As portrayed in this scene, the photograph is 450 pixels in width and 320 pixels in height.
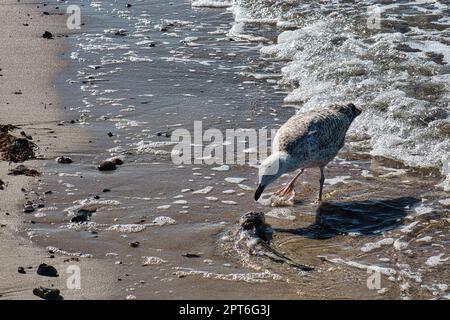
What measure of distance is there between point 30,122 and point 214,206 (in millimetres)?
3033

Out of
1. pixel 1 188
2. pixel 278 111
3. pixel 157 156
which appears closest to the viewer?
pixel 1 188

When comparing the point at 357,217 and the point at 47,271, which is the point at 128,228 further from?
the point at 357,217

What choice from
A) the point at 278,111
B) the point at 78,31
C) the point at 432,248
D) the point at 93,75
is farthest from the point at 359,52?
the point at 432,248

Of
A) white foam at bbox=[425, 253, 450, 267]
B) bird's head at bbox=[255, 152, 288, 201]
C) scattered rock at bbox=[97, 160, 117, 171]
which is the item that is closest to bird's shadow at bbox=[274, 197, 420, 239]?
bird's head at bbox=[255, 152, 288, 201]

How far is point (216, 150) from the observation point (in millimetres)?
8539

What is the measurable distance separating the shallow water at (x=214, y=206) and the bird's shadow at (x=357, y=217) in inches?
0.7

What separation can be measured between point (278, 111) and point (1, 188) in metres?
3.89

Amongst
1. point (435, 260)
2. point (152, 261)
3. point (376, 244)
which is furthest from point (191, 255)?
point (435, 260)

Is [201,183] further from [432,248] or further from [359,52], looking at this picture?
[359,52]

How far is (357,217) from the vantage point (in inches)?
275

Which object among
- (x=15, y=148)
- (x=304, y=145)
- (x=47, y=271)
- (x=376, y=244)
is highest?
(x=304, y=145)

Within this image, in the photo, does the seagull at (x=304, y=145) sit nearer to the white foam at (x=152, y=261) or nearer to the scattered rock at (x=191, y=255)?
the scattered rock at (x=191, y=255)

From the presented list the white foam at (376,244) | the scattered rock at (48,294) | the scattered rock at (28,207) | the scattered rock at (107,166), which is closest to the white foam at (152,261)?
the scattered rock at (48,294)

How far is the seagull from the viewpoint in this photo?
7.09 meters
